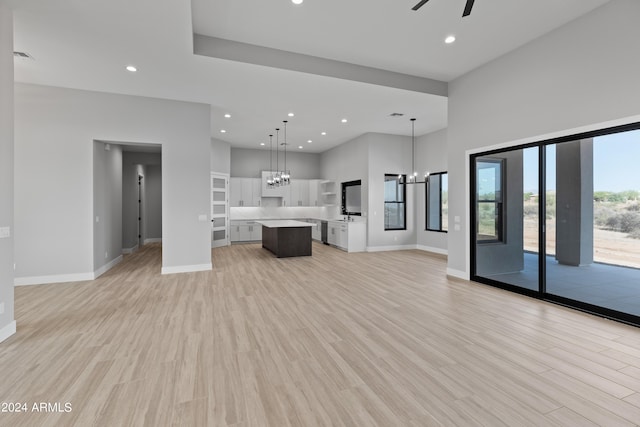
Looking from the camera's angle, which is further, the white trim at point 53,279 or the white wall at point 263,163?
the white wall at point 263,163

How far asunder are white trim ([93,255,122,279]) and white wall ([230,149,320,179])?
4.96 m

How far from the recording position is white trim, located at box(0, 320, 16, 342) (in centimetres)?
277

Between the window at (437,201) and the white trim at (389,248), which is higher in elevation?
the window at (437,201)

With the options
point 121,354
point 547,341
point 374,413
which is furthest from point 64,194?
point 547,341

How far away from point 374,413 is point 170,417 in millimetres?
1271

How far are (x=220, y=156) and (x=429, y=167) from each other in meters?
6.49

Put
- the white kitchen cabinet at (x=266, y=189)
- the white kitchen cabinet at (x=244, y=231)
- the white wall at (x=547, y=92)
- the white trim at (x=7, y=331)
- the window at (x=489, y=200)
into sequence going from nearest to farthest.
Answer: the white trim at (x=7, y=331)
the white wall at (x=547, y=92)
the window at (x=489, y=200)
the white kitchen cabinet at (x=244, y=231)
the white kitchen cabinet at (x=266, y=189)

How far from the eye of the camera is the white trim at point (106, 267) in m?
5.23

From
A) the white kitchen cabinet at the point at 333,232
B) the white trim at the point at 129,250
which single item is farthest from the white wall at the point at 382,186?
the white trim at the point at 129,250

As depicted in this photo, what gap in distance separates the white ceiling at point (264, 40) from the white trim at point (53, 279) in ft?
10.8

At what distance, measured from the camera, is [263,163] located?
10883 mm

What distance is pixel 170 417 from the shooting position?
1.76m

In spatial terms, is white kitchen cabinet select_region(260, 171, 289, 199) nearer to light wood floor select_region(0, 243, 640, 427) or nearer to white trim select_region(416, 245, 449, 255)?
white trim select_region(416, 245, 449, 255)

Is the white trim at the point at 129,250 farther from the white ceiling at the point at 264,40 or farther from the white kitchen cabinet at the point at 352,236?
the white kitchen cabinet at the point at 352,236
